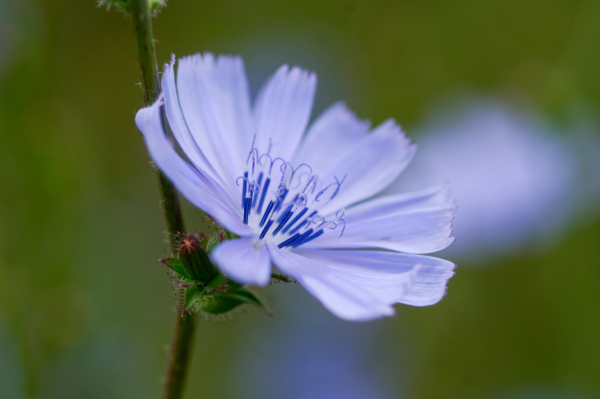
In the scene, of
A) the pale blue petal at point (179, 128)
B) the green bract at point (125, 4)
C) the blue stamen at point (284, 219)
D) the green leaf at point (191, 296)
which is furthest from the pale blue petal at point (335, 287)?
the green bract at point (125, 4)

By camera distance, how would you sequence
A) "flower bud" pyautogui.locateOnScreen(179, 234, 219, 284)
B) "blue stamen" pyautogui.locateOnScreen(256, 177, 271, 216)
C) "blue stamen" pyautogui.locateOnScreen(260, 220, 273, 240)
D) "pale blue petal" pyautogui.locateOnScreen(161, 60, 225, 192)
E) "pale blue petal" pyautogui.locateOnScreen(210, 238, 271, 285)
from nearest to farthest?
"pale blue petal" pyautogui.locateOnScreen(210, 238, 271, 285) < "flower bud" pyautogui.locateOnScreen(179, 234, 219, 284) < "pale blue petal" pyautogui.locateOnScreen(161, 60, 225, 192) < "blue stamen" pyautogui.locateOnScreen(260, 220, 273, 240) < "blue stamen" pyautogui.locateOnScreen(256, 177, 271, 216)

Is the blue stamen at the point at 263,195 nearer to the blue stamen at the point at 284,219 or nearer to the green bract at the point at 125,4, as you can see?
the blue stamen at the point at 284,219

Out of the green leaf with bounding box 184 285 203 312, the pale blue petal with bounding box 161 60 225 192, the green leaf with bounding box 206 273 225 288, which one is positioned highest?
the pale blue petal with bounding box 161 60 225 192

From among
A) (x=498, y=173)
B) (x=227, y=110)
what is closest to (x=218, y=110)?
(x=227, y=110)

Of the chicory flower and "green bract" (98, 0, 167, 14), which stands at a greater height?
"green bract" (98, 0, 167, 14)

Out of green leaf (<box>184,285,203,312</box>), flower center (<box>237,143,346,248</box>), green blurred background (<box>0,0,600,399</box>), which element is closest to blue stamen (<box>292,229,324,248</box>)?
flower center (<box>237,143,346,248</box>)

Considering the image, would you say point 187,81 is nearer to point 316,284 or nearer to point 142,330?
point 316,284

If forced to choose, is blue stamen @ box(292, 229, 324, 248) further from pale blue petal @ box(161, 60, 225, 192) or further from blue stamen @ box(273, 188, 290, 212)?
pale blue petal @ box(161, 60, 225, 192)
